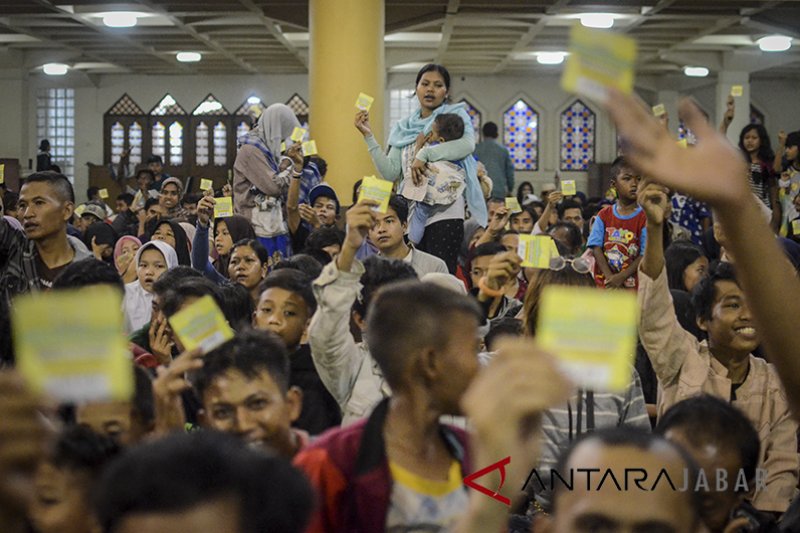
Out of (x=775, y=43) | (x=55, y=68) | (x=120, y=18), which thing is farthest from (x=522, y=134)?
(x=120, y=18)

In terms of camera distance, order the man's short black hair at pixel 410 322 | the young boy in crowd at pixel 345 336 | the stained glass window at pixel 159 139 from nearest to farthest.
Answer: the man's short black hair at pixel 410 322, the young boy in crowd at pixel 345 336, the stained glass window at pixel 159 139

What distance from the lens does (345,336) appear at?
10.7 feet

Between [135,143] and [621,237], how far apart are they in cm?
1857

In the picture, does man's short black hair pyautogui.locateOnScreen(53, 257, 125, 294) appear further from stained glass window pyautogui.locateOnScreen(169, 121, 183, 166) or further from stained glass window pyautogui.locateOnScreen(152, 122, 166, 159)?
stained glass window pyautogui.locateOnScreen(152, 122, 166, 159)

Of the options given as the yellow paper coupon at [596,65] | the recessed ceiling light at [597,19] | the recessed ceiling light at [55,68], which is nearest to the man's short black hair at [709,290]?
the yellow paper coupon at [596,65]

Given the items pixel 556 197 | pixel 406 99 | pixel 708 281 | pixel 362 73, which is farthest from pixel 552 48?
pixel 708 281

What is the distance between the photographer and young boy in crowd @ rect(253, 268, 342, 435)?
3.57m

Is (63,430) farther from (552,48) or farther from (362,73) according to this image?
(552,48)

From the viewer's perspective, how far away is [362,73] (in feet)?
32.1

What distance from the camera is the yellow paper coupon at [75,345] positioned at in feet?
6.10

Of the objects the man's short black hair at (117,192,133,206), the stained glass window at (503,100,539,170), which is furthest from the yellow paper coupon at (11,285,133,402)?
the stained glass window at (503,100,539,170)

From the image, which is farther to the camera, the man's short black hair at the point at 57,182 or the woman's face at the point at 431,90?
the woman's face at the point at 431,90

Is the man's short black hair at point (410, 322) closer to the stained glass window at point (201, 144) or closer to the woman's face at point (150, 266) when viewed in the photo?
the woman's face at point (150, 266)

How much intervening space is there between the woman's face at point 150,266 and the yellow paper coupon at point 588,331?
410 centimetres
